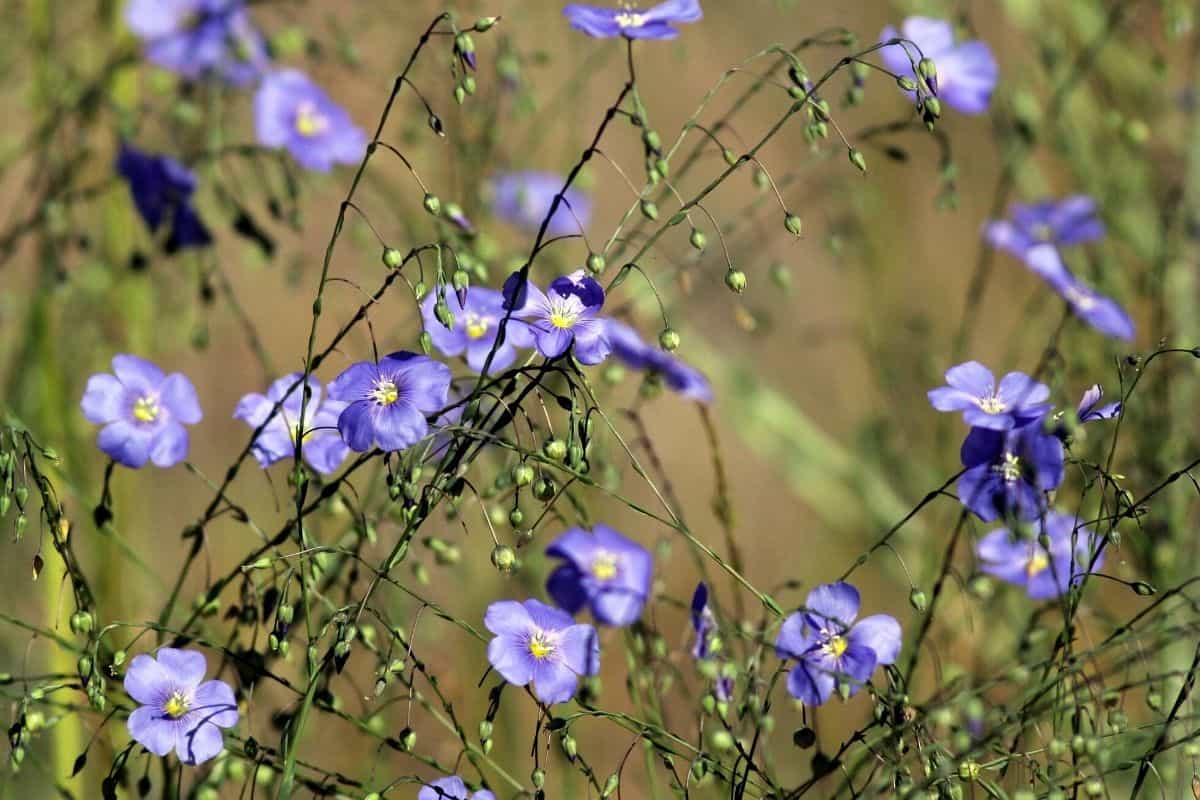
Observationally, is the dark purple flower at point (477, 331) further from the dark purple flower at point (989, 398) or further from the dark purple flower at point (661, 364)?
the dark purple flower at point (989, 398)

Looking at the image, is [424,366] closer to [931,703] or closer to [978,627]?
[931,703]

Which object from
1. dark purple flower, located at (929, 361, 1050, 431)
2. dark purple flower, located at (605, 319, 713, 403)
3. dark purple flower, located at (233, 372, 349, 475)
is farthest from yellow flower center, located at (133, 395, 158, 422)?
dark purple flower, located at (929, 361, 1050, 431)

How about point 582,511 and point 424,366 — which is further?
point 582,511

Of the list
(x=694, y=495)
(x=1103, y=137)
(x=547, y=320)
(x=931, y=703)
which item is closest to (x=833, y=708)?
(x=694, y=495)

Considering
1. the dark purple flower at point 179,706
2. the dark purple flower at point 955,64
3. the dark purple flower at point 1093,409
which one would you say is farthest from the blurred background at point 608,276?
the dark purple flower at point 1093,409

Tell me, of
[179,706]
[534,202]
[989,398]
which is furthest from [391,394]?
[534,202]

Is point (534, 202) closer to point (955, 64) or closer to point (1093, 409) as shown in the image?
point (955, 64)
